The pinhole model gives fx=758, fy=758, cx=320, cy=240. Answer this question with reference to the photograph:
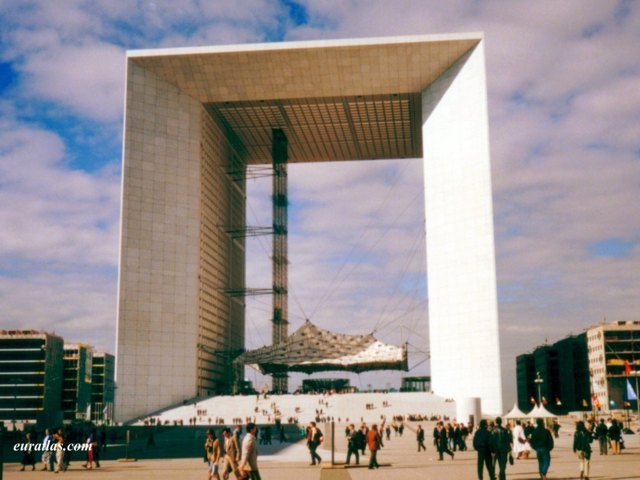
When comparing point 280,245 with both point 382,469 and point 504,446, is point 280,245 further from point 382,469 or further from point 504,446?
point 504,446

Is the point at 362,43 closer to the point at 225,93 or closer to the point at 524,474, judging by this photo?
the point at 225,93

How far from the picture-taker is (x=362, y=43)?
60688 millimetres

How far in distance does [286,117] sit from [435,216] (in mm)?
18039

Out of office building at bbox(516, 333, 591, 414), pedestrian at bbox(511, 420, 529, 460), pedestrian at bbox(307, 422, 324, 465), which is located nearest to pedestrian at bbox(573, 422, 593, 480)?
pedestrian at bbox(511, 420, 529, 460)

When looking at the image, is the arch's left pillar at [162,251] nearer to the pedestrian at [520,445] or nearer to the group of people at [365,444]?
the group of people at [365,444]

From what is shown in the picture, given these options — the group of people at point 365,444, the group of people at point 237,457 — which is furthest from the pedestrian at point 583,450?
the group of people at point 237,457

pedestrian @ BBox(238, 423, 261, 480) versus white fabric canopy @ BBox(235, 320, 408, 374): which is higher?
white fabric canopy @ BBox(235, 320, 408, 374)

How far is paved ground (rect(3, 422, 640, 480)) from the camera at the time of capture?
2038cm

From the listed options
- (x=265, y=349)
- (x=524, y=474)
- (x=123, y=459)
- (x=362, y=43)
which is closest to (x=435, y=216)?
(x=362, y=43)

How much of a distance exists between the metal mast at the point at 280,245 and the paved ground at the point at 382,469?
140ft

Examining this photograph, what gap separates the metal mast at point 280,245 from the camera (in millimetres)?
74062

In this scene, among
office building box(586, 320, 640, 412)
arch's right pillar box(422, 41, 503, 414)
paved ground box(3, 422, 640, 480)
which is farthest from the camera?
office building box(586, 320, 640, 412)

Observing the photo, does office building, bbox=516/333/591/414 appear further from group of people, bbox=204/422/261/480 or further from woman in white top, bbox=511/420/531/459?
group of people, bbox=204/422/261/480

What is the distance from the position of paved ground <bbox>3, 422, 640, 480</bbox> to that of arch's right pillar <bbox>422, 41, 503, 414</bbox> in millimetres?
28416
